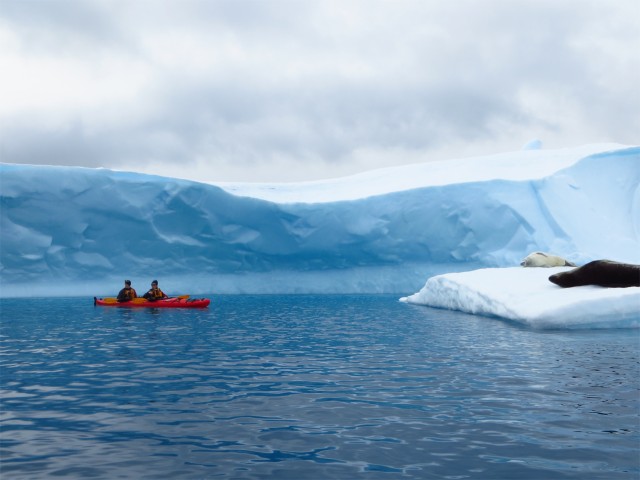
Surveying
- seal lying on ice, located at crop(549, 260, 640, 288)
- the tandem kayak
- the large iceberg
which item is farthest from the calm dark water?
the large iceberg

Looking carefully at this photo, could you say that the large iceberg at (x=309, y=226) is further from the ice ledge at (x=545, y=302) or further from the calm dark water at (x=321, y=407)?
the calm dark water at (x=321, y=407)

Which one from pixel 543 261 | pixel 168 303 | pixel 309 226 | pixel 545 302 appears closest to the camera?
pixel 545 302

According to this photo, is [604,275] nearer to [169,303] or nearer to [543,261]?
[543,261]

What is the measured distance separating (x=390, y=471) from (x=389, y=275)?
2719cm

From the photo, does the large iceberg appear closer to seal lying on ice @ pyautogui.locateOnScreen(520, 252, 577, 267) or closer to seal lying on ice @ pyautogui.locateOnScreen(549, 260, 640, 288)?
seal lying on ice @ pyautogui.locateOnScreen(520, 252, 577, 267)

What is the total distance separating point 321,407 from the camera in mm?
5051

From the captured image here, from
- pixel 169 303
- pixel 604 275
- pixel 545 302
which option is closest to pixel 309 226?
pixel 169 303

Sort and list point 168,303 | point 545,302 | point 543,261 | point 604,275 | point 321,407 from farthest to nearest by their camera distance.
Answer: point 543,261 → point 168,303 → point 604,275 → point 545,302 → point 321,407

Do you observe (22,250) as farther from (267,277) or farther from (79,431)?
(79,431)

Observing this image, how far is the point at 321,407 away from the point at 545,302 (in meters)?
7.87

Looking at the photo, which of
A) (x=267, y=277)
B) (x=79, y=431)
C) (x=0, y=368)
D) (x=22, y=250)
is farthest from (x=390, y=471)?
(x=267, y=277)

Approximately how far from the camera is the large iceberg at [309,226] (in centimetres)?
2550

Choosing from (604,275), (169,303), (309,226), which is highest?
(309,226)

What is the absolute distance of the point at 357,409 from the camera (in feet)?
16.3
